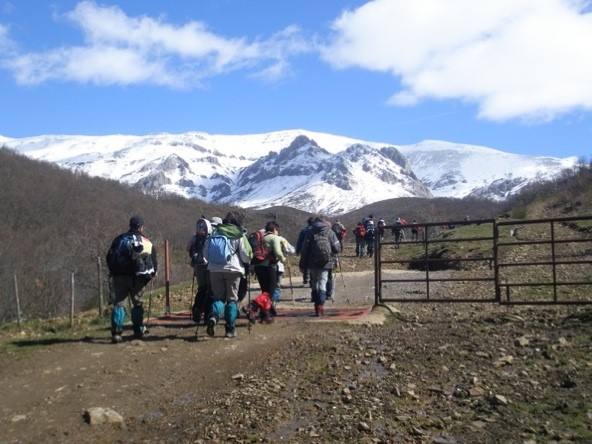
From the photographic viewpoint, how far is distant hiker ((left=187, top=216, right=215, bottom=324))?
11.0 m

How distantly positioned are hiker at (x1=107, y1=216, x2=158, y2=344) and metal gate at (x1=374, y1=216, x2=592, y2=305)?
175 inches

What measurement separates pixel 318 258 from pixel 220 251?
2.61 m

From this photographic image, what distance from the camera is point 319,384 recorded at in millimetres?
7496

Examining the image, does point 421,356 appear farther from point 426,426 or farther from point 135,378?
point 135,378

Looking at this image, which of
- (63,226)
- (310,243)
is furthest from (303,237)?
(63,226)

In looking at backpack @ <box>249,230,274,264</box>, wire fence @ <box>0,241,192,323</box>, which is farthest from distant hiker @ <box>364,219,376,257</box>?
backpack @ <box>249,230,274,264</box>

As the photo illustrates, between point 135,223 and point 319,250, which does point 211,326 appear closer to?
point 135,223

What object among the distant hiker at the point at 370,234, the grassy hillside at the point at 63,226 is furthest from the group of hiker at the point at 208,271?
the distant hiker at the point at 370,234

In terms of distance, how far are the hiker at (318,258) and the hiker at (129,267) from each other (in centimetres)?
315

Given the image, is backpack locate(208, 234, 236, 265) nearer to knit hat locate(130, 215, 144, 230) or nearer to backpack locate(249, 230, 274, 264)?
knit hat locate(130, 215, 144, 230)

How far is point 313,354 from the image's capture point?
8680 millimetres

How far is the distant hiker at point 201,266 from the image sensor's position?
10977mm

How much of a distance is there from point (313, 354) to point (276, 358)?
50cm

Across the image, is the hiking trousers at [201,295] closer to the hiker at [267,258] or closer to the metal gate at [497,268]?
the hiker at [267,258]
